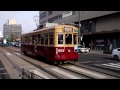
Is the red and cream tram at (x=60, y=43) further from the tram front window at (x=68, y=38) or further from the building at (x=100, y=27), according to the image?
the building at (x=100, y=27)

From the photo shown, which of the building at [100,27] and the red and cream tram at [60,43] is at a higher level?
the building at [100,27]

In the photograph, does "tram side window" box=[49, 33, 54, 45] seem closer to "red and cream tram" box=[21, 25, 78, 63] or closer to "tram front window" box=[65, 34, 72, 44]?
"red and cream tram" box=[21, 25, 78, 63]

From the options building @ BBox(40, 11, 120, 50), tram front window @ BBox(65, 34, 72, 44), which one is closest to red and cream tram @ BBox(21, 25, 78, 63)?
tram front window @ BBox(65, 34, 72, 44)

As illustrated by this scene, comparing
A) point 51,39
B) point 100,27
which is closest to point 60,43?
point 51,39

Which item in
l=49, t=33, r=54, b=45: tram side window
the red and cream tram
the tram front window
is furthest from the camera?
the tram front window

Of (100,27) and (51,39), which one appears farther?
(100,27)

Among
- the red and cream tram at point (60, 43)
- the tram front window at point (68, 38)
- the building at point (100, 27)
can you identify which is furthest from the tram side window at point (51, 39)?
the building at point (100, 27)

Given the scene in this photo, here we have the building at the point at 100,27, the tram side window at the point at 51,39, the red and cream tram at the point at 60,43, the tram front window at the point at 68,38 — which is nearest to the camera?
the red and cream tram at the point at 60,43

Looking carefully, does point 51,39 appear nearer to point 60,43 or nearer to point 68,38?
point 60,43

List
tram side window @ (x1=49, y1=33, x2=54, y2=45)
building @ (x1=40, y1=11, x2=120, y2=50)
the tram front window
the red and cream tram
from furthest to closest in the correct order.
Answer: building @ (x1=40, y1=11, x2=120, y2=50), the tram front window, tram side window @ (x1=49, y1=33, x2=54, y2=45), the red and cream tram

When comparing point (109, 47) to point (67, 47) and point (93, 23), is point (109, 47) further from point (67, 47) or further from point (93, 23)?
point (67, 47)

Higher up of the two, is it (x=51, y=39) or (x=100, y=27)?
(x=100, y=27)
